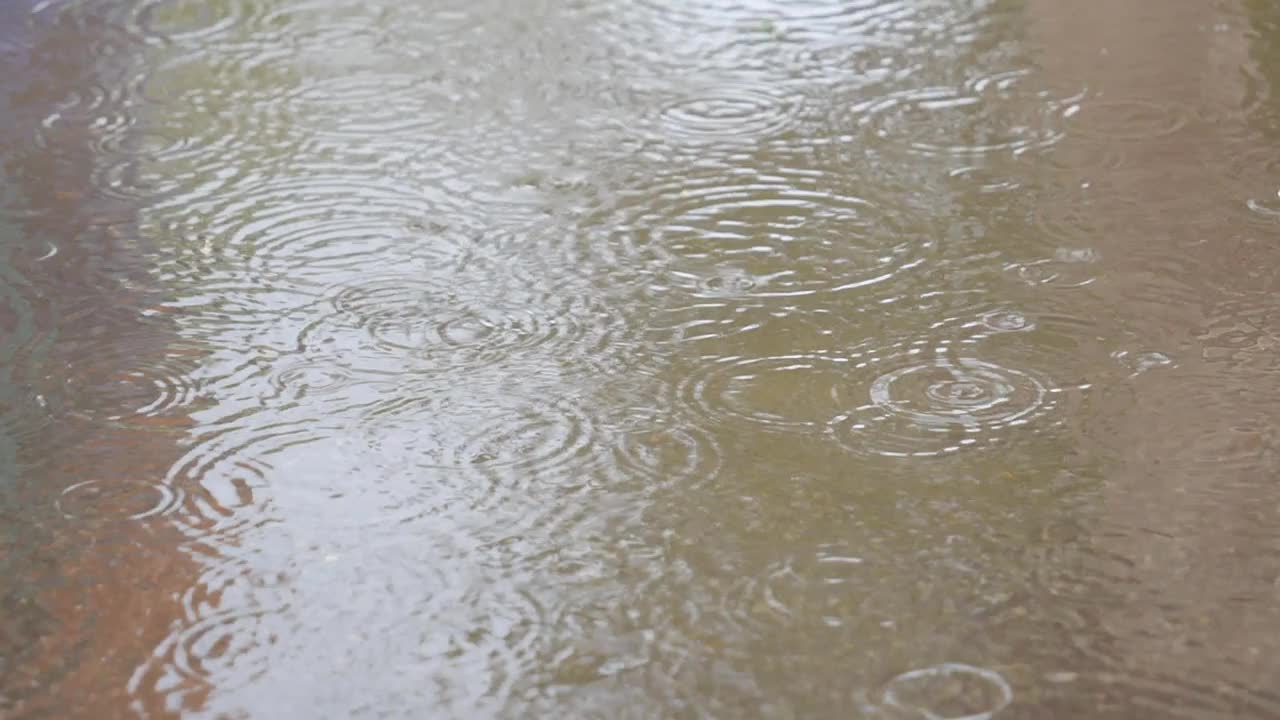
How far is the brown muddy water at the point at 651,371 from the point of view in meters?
1.43

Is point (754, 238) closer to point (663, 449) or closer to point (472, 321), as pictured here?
point (472, 321)

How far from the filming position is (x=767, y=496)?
1.65 meters

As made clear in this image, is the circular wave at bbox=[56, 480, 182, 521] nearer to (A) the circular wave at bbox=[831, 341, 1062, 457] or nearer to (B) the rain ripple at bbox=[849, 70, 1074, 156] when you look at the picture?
(A) the circular wave at bbox=[831, 341, 1062, 457]

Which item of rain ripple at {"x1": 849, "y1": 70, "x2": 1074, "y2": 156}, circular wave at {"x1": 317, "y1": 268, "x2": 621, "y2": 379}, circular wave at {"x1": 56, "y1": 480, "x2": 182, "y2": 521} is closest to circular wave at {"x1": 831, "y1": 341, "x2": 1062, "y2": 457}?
circular wave at {"x1": 317, "y1": 268, "x2": 621, "y2": 379}

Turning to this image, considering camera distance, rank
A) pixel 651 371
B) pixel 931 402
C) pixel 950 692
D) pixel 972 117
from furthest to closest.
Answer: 1. pixel 972 117
2. pixel 651 371
3. pixel 931 402
4. pixel 950 692

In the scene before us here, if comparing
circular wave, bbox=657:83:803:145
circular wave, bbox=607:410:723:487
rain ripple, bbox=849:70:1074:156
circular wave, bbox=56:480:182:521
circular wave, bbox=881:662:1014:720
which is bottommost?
circular wave, bbox=881:662:1014:720

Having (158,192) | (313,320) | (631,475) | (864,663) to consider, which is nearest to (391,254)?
(313,320)

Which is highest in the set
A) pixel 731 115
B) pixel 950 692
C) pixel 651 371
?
pixel 731 115

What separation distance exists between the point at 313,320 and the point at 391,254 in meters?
0.22

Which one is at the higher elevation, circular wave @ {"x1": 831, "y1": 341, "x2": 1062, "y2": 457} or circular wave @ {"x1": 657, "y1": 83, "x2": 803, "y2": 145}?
circular wave @ {"x1": 657, "y1": 83, "x2": 803, "y2": 145}

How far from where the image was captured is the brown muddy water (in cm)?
143

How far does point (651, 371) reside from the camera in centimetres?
192

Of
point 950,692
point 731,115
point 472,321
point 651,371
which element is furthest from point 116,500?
point 731,115

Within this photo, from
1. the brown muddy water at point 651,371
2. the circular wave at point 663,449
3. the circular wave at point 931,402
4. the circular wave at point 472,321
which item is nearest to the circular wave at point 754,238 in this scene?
the brown muddy water at point 651,371
